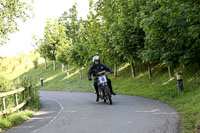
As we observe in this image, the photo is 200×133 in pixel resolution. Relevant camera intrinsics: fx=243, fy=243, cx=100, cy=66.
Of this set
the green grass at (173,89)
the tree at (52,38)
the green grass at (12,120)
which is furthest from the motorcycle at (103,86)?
the tree at (52,38)

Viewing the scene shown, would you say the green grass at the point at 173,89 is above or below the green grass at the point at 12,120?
above

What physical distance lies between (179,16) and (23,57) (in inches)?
2704

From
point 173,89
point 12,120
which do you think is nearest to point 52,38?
point 173,89

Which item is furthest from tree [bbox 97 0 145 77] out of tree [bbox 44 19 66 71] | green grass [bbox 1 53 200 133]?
tree [bbox 44 19 66 71]

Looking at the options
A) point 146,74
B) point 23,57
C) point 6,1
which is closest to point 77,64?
point 146,74

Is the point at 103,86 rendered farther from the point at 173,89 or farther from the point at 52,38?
the point at 52,38

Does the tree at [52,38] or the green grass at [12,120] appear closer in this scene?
the green grass at [12,120]

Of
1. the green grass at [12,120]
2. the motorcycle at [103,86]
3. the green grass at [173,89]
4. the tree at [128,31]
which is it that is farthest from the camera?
the tree at [128,31]

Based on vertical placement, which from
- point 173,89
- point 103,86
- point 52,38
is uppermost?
point 52,38

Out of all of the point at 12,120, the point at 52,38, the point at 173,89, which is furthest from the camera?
the point at 52,38

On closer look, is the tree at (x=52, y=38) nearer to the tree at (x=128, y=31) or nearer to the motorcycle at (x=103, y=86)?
the tree at (x=128, y=31)

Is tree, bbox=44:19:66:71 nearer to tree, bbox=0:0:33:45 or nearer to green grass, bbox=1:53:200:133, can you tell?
green grass, bbox=1:53:200:133

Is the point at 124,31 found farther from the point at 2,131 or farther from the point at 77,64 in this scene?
the point at 77,64

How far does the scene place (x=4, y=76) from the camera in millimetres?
10906
